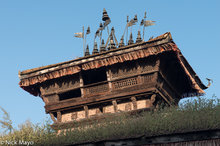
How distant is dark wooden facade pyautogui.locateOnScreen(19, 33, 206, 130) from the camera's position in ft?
55.4

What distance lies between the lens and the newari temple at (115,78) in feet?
55.5

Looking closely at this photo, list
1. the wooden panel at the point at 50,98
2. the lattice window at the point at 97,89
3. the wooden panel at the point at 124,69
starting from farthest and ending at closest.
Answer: the wooden panel at the point at 50,98, the lattice window at the point at 97,89, the wooden panel at the point at 124,69

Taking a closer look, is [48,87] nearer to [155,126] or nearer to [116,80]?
[116,80]

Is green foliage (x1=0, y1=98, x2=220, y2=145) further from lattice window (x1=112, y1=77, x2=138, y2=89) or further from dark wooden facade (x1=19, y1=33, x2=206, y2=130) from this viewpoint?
lattice window (x1=112, y1=77, x2=138, y2=89)

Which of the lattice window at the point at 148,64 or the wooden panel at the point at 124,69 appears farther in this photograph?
the wooden panel at the point at 124,69

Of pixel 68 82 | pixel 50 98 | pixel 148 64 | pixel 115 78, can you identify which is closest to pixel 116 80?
pixel 115 78

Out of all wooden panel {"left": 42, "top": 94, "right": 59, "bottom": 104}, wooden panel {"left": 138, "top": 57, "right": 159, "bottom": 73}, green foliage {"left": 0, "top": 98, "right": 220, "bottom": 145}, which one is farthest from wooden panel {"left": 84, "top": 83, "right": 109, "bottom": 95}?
green foliage {"left": 0, "top": 98, "right": 220, "bottom": 145}

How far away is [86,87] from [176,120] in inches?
292

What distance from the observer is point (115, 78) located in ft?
58.1

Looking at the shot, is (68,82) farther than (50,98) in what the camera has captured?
No

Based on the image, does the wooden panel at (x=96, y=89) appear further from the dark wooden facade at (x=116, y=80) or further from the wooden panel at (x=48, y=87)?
the wooden panel at (x=48, y=87)

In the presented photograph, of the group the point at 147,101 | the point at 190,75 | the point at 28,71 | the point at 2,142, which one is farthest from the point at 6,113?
the point at 190,75

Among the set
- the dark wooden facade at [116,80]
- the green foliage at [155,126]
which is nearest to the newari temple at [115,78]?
the dark wooden facade at [116,80]

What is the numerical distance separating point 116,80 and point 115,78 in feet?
0.40
